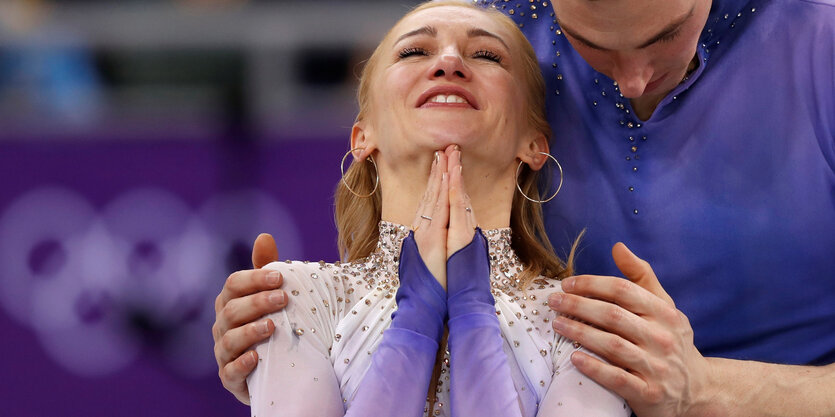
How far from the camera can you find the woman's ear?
91.9 inches

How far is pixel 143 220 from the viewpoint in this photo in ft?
11.5

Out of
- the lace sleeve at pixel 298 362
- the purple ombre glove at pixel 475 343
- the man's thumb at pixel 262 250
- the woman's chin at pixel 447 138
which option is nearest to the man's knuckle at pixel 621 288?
the purple ombre glove at pixel 475 343

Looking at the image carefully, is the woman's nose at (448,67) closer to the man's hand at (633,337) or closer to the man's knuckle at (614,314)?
the man's hand at (633,337)

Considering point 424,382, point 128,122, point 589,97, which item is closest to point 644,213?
point 589,97

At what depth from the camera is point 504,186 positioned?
2293mm

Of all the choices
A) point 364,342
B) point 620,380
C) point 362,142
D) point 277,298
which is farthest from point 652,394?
point 362,142

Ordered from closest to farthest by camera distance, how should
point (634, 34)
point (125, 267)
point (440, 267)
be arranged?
point (634, 34) < point (440, 267) < point (125, 267)

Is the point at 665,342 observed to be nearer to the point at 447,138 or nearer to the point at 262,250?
the point at 447,138

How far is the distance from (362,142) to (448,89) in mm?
338

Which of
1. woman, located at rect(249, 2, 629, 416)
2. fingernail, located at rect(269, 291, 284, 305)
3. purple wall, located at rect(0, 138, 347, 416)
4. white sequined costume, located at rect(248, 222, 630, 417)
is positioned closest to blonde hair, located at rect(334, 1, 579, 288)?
woman, located at rect(249, 2, 629, 416)

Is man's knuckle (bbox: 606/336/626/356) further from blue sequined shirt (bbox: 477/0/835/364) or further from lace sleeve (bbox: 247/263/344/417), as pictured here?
lace sleeve (bbox: 247/263/344/417)

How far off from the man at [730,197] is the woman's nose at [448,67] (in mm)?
290

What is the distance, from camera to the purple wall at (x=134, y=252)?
11.1ft

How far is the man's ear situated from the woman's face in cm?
1
